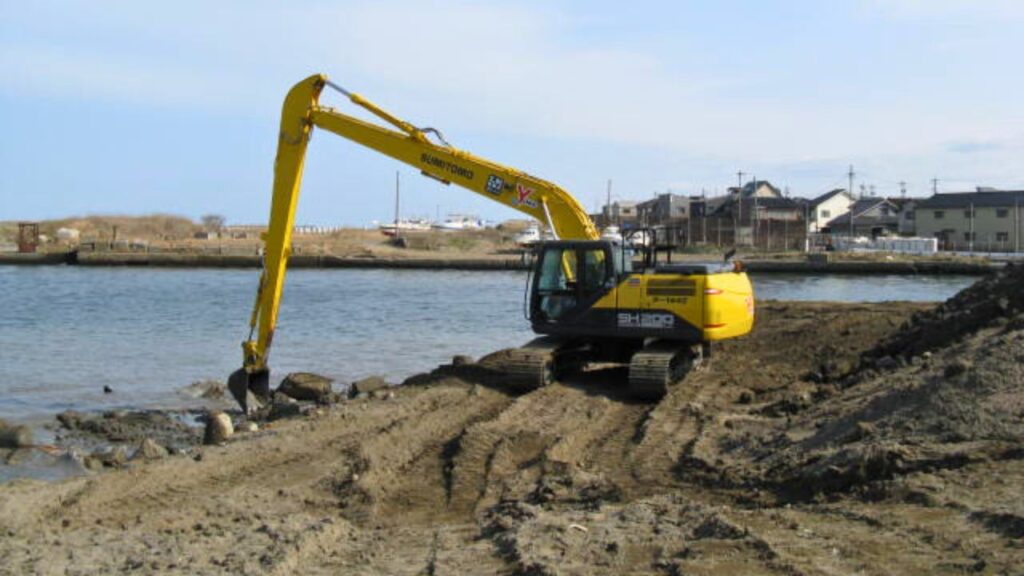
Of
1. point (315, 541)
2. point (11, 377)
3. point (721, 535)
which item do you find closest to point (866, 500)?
point (721, 535)

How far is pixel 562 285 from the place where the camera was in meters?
14.2

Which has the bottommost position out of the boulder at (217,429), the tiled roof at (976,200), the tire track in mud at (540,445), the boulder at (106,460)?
the boulder at (106,460)

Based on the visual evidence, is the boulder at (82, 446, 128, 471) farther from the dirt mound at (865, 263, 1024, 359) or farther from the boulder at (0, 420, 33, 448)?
the dirt mound at (865, 263, 1024, 359)

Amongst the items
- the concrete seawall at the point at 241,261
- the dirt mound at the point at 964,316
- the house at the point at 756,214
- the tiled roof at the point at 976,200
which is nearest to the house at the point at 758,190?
the house at the point at 756,214

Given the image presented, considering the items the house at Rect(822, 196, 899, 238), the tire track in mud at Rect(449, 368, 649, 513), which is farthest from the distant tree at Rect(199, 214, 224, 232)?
the tire track in mud at Rect(449, 368, 649, 513)

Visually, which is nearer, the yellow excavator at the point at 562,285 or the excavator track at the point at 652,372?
the excavator track at the point at 652,372

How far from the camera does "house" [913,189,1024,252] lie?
240ft

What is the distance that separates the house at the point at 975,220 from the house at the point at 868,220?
489cm

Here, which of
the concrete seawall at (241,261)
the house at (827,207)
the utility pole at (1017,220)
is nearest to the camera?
the concrete seawall at (241,261)

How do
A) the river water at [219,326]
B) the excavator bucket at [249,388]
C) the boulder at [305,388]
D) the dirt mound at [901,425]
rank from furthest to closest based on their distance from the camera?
the river water at [219,326] < the boulder at [305,388] < the excavator bucket at [249,388] < the dirt mound at [901,425]

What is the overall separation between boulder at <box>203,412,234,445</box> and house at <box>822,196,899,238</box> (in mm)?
77870

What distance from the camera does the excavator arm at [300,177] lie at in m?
15.1

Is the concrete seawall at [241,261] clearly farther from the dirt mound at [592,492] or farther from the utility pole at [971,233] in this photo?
the dirt mound at [592,492]

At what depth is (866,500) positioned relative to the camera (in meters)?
7.40
